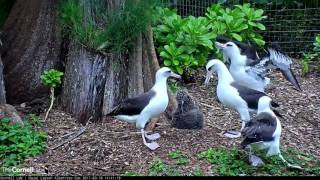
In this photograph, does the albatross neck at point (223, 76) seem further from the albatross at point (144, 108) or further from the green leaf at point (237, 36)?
the green leaf at point (237, 36)

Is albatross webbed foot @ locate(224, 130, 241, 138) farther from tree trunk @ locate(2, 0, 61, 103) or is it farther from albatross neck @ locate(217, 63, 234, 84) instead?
tree trunk @ locate(2, 0, 61, 103)

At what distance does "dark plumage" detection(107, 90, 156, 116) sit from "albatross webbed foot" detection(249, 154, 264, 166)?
4.66 ft

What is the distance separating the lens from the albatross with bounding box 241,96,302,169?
6801mm

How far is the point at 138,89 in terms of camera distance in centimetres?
842

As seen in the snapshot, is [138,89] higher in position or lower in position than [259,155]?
higher

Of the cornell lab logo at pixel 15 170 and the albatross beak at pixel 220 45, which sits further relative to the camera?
the albatross beak at pixel 220 45

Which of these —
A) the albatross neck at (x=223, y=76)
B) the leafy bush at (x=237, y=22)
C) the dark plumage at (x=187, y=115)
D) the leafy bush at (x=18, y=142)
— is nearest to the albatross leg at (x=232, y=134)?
the dark plumage at (x=187, y=115)

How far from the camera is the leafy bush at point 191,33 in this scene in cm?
948

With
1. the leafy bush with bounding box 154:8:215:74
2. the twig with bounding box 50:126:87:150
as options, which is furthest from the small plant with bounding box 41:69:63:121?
the leafy bush with bounding box 154:8:215:74

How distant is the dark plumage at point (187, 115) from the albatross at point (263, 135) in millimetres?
1009

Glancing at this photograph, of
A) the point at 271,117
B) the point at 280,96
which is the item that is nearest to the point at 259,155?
the point at 271,117

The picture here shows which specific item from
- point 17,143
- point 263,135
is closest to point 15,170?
point 17,143

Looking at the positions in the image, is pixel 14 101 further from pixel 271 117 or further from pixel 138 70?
pixel 271 117

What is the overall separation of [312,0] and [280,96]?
350 centimetres
